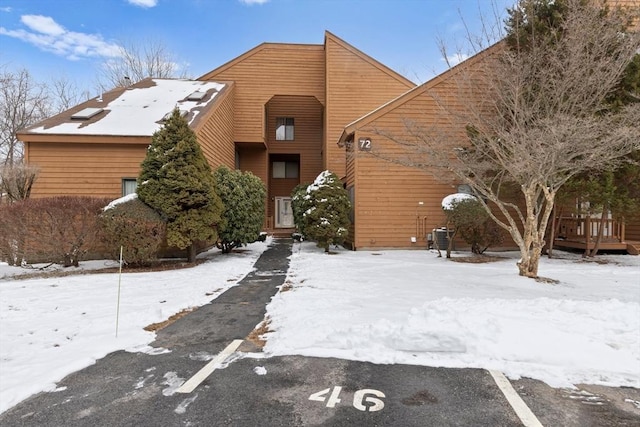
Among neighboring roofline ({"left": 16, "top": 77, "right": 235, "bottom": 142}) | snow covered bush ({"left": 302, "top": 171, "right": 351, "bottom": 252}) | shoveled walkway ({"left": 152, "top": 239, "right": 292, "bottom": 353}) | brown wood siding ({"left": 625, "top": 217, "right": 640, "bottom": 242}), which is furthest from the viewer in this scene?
brown wood siding ({"left": 625, "top": 217, "right": 640, "bottom": 242})

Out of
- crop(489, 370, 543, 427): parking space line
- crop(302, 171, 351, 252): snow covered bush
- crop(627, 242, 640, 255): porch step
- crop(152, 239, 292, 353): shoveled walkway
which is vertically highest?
crop(302, 171, 351, 252): snow covered bush

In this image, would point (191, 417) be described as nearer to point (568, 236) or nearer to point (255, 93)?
point (568, 236)

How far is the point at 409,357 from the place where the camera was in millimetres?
3697

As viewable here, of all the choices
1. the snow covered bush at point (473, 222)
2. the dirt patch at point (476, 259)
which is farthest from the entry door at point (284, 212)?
the dirt patch at point (476, 259)

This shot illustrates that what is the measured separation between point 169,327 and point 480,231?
392 inches

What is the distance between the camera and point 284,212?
874 inches

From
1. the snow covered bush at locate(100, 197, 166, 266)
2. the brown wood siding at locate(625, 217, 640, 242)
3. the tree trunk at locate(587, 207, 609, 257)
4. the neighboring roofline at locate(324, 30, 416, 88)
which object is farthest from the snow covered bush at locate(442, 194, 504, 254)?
the neighboring roofline at locate(324, 30, 416, 88)

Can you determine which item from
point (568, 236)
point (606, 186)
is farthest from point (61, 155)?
point (568, 236)

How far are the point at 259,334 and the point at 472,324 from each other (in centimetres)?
254

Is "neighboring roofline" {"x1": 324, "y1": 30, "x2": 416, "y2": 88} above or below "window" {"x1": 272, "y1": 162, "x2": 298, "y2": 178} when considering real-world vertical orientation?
above

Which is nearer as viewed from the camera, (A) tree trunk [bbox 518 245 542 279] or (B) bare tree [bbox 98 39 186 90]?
(A) tree trunk [bbox 518 245 542 279]

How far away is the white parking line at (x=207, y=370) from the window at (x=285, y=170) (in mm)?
19123

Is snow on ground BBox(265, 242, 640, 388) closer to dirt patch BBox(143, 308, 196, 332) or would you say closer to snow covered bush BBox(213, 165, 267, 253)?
dirt patch BBox(143, 308, 196, 332)

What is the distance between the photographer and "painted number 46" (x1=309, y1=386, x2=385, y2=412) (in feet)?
9.08
